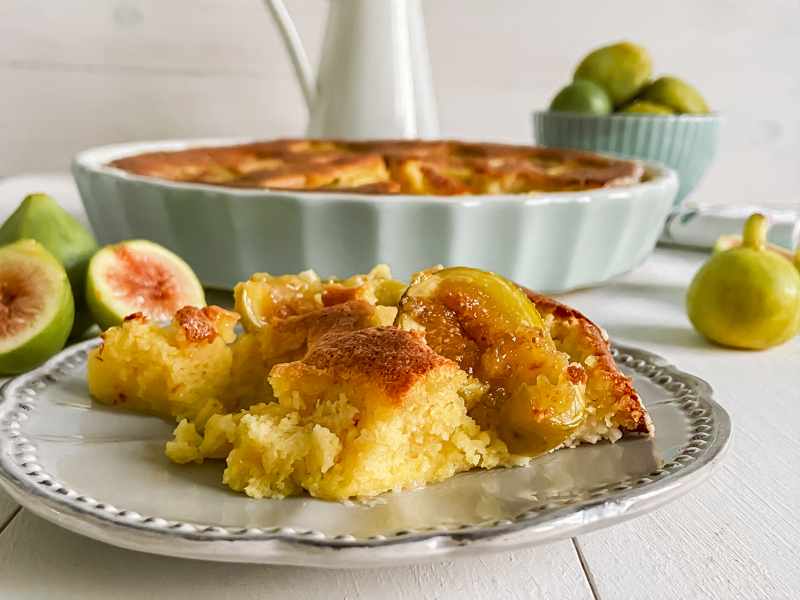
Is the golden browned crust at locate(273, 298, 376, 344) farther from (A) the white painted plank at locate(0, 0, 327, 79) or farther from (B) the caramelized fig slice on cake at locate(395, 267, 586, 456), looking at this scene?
(A) the white painted plank at locate(0, 0, 327, 79)

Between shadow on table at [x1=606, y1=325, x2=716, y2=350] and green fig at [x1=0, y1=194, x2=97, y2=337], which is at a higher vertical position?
green fig at [x1=0, y1=194, x2=97, y2=337]

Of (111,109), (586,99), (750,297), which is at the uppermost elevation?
(586,99)

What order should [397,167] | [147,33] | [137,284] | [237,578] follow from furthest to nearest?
[147,33]
[397,167]
[137,284]
[237,578]

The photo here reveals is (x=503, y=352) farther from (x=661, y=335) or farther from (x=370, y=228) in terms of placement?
(x=661, y=335)

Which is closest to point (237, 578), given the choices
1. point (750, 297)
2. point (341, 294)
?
point (341, 294)

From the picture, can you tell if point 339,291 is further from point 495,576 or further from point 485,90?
point 485,90

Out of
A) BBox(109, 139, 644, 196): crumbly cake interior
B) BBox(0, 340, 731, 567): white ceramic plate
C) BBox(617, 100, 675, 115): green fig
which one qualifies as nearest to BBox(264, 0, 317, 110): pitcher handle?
BBox(109, 139, 644, 196): crumbly cake interior

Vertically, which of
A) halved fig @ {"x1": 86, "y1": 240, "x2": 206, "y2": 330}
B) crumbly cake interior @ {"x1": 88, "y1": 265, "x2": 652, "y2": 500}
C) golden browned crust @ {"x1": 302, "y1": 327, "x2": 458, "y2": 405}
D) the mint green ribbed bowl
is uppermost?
golden browned crust @ {"x1": 302, "y1": 327, "x2": 458, "y2": 405}

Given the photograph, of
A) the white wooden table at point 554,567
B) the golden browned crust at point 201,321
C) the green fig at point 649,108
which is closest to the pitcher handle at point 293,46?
the green fig at point 649,108
